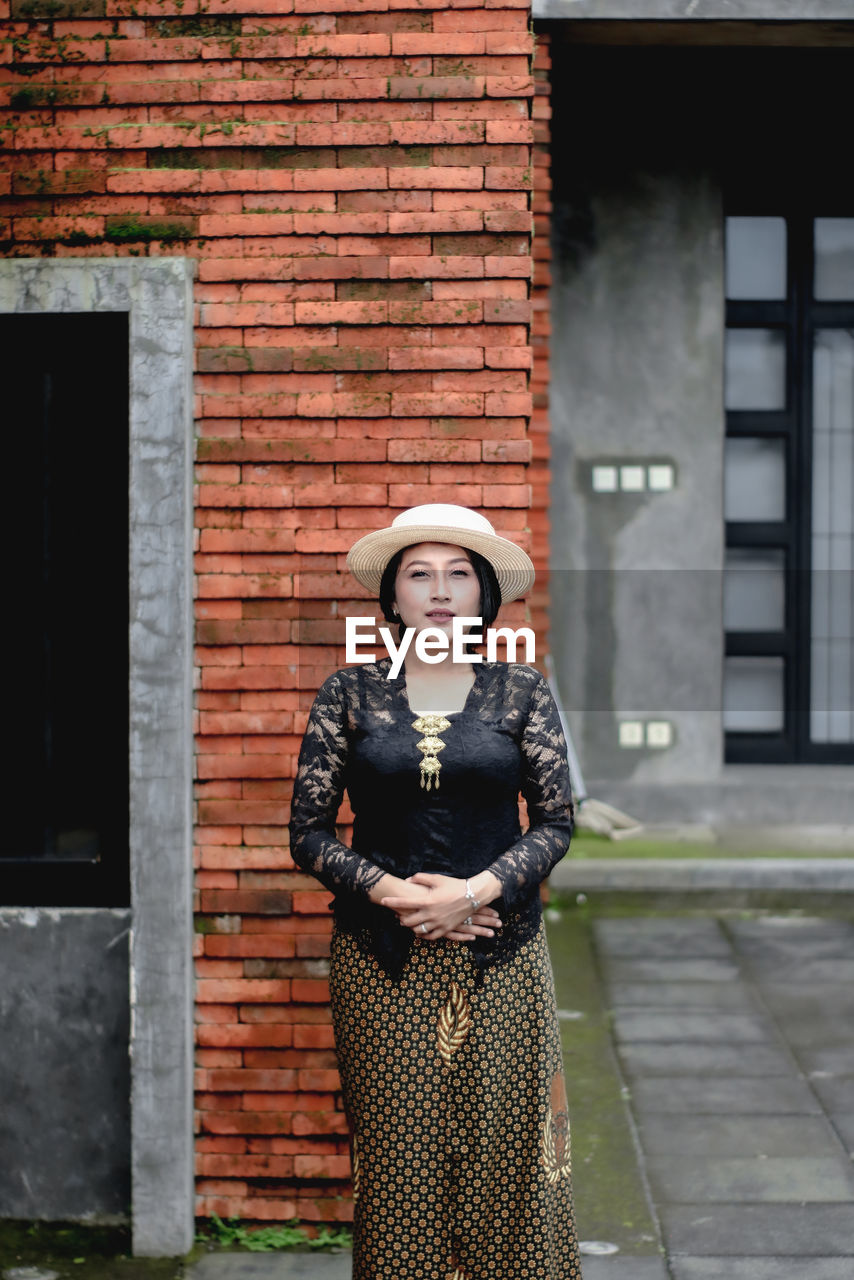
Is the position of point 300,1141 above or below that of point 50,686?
below

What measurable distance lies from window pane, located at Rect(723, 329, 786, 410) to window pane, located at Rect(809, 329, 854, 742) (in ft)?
0.86

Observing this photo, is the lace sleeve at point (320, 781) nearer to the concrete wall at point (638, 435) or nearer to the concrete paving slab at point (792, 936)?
the concrete paving slab at point (792, 936)

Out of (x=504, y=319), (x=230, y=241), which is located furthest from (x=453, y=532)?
(x=230, y=241)

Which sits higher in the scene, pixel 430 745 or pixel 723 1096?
pixel 430 745

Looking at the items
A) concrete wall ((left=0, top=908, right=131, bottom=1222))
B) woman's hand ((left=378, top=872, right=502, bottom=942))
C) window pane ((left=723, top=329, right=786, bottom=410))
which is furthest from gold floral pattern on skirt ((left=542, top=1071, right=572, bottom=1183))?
window pane ((left=723, top=329, right=786, bottom=410))

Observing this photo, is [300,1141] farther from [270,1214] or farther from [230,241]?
[230,241]

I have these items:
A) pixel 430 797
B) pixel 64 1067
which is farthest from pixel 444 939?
pixel 64 1067

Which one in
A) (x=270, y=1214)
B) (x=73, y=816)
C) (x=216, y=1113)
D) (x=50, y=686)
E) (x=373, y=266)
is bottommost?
(x=270, y=1214)

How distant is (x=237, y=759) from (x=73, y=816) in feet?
1.99

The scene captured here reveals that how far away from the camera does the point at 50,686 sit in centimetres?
419

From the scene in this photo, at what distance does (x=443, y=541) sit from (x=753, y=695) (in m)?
7.38

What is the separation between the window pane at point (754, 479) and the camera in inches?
388

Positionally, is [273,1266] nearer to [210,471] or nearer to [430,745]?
[430,745]

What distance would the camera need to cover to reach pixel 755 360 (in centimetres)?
980
